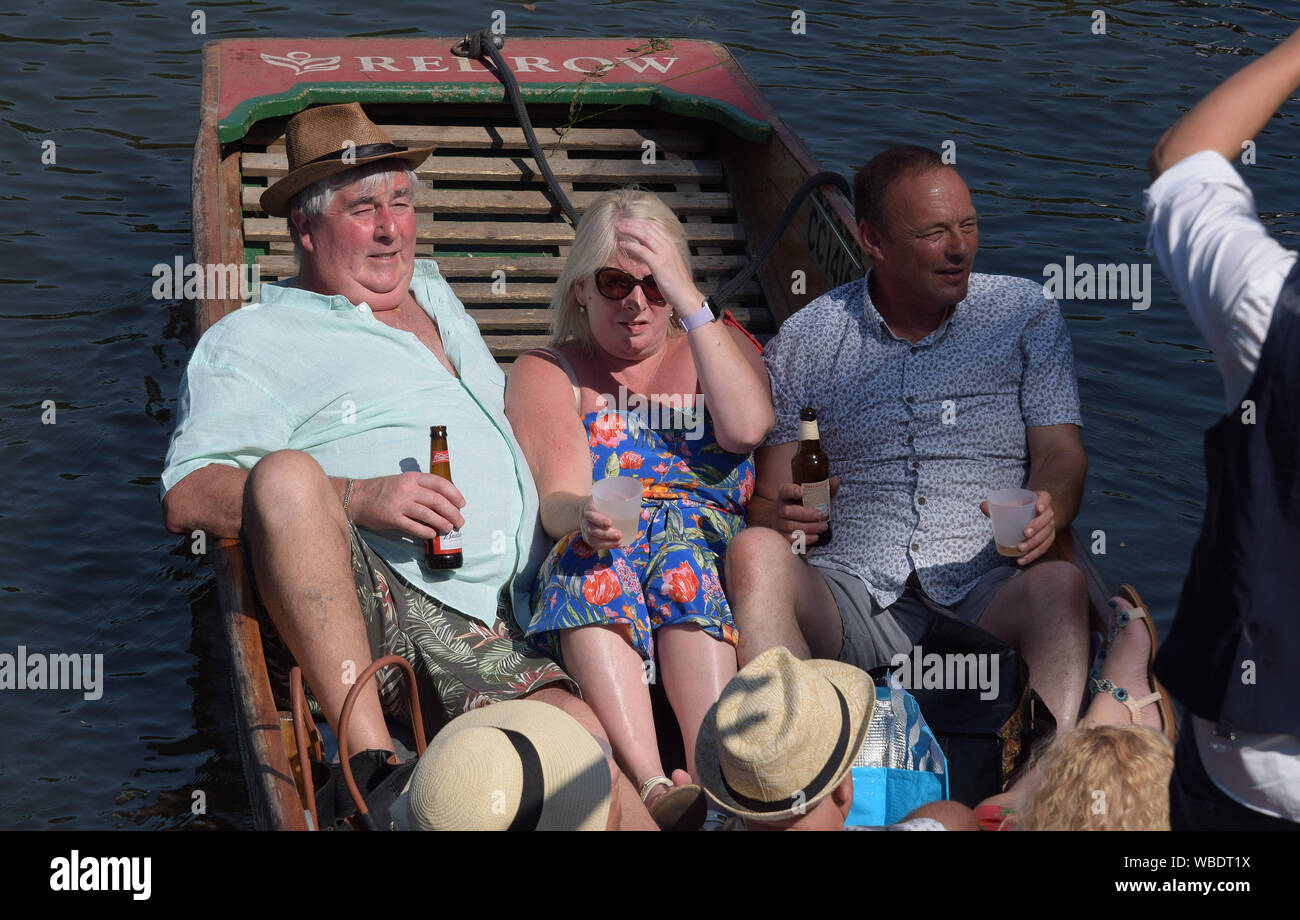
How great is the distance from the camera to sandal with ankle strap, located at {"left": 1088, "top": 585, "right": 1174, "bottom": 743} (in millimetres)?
2988

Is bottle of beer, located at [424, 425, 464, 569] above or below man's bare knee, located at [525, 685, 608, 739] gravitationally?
above

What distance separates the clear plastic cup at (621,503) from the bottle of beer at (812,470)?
493 millimetres

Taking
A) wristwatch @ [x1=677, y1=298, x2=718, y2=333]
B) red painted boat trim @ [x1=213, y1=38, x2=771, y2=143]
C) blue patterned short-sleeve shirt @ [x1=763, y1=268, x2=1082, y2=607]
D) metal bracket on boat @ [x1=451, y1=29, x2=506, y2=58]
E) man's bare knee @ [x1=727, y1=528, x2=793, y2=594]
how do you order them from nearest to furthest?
man's bare knee @ [x1=727, y1=528, x2=793, y2=594] → wristwatch @ [x1=677, y1=298, x2=718, y2=333] → blue patterned short-sleeve shirt @ [x1=763, y1=268, x2=1082, y2=607] → red painted boat trim @ [x1=213, y1=38, x2=771, y2=143] → metal bracket on boat @ [x1=451, y1=29, x2=506, y2=58]

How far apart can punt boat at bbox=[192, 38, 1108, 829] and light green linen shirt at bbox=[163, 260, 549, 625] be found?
4.66 feet

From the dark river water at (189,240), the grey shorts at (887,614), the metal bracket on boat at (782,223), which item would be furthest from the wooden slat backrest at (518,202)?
the grey shorts at (887,614)

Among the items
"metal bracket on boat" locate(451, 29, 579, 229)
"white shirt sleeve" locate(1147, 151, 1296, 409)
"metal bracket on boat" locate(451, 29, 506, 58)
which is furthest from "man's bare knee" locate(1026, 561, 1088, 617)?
"metal bracket on boat" locate(451, 29, 506, 58)

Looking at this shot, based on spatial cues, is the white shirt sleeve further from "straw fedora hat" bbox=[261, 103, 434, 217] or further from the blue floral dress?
"straw fedora hat" bbox=[261, 103, 434, 217]

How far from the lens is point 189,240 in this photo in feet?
24.8

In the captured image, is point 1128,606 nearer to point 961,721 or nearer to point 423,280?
point 961,721

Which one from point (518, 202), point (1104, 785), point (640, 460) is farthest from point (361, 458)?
point (518, 202)

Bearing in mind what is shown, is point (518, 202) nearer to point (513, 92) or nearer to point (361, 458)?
point (513, 92)

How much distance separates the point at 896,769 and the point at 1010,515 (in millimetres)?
734
